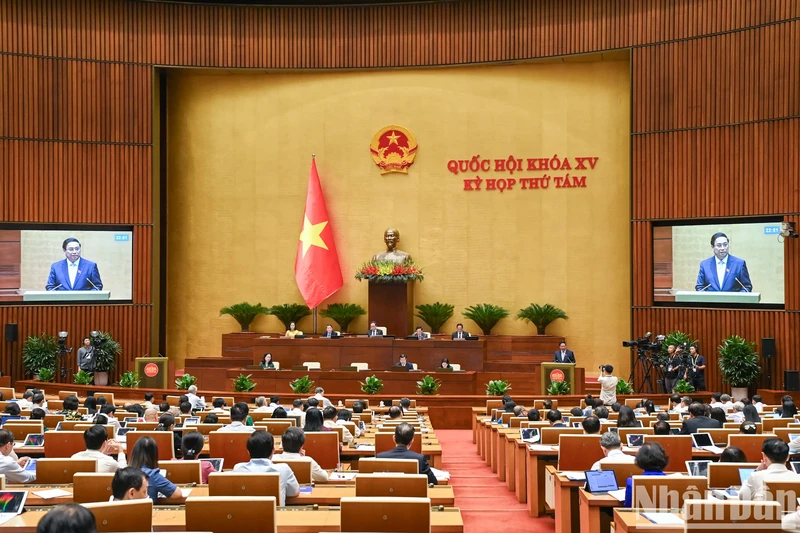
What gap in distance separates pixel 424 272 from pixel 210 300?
16.9 feet

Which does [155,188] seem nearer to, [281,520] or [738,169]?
[738,169]

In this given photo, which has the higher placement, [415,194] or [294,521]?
[415,194]

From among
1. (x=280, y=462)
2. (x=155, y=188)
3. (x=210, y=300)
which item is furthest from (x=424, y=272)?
(x=280, y=462)

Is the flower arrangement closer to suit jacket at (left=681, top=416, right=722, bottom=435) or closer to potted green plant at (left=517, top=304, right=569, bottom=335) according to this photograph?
potted green plant at (left=517, top=304, right=569, bottom=335)

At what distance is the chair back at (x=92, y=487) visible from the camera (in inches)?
197

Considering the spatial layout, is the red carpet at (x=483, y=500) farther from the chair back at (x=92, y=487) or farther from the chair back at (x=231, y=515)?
the chair back at (x=231, y=515)

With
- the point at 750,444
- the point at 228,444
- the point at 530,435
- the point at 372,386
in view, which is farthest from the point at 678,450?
the point at 372,386

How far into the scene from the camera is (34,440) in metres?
8.00

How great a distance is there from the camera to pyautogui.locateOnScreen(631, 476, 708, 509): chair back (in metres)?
5.01

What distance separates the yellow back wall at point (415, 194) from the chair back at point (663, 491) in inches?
554

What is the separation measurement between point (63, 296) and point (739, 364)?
13872 millimetres

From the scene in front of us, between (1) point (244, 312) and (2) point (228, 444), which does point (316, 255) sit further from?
(2) point (228, 444)

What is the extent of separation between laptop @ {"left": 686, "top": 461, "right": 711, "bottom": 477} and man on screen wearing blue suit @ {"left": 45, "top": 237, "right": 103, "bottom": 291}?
15.6 m

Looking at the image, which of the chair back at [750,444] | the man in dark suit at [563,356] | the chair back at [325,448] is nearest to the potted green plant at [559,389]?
the man in dark suit at [563,356]
